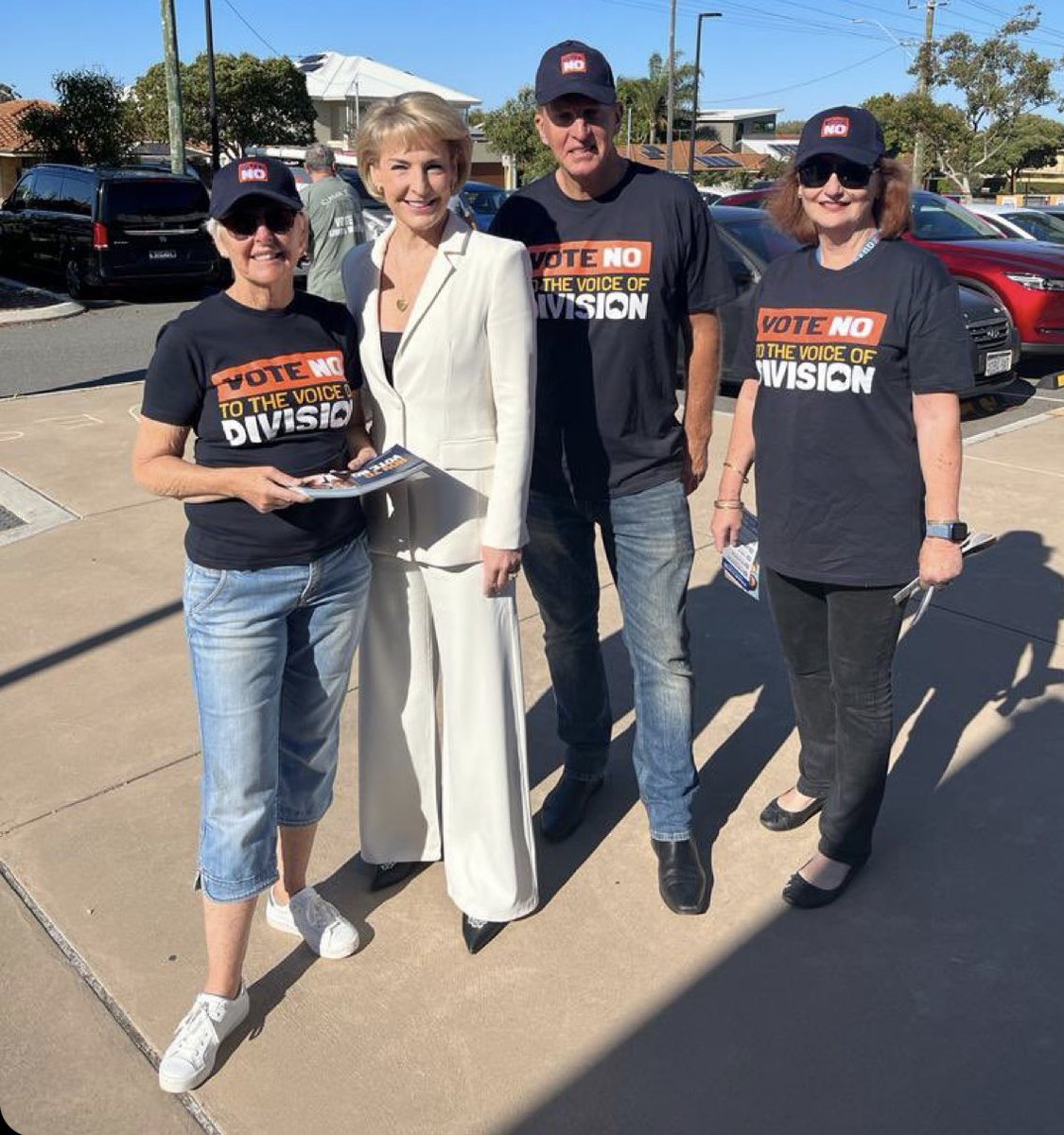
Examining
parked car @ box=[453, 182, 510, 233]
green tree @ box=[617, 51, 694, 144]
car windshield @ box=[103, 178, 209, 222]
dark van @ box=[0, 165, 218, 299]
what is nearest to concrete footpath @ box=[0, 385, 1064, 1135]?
dark van @ box=[0, 165, 218, 299]

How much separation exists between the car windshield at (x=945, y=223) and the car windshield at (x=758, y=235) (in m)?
2.02

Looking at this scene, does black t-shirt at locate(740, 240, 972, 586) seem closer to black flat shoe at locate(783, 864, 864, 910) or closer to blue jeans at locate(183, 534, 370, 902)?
black flat shoe at locate(783, 864, 864, 910)

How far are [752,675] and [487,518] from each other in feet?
6.42

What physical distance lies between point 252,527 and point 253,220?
1.98 feet

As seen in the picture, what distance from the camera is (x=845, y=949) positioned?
8.80 ft

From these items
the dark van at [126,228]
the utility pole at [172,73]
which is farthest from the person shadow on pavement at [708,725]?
the utility pole at [172,73]

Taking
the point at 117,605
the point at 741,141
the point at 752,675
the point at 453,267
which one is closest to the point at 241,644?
the point at 453,267

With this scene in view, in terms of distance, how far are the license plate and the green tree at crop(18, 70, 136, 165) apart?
23.8m

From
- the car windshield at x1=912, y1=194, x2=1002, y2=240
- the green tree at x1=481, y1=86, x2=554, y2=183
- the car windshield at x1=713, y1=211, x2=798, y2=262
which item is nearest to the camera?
the car windshield at x1=713, y1=211, x2=798, y2=262

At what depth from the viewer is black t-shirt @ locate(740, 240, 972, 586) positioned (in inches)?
96.7

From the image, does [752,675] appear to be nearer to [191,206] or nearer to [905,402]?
[905,402]

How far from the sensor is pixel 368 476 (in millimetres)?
2211

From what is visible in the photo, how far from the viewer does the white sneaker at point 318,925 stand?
2.67 metres

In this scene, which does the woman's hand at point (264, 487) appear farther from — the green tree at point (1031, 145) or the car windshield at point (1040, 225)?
the green tree at point (1031, 145)
